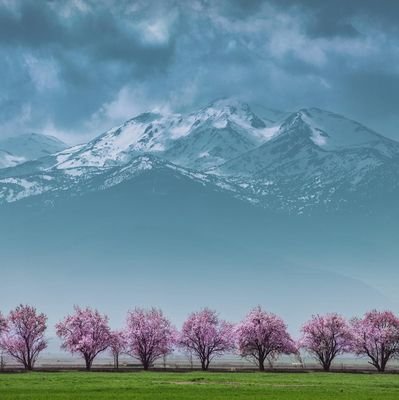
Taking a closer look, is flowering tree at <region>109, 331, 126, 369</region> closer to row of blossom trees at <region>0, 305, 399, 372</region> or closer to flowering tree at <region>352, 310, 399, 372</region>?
row of blossom trees at <region>0, 305, 399, 372</region>

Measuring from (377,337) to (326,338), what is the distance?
8.57m

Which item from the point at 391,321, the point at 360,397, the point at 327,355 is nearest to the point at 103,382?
the point at 360,397

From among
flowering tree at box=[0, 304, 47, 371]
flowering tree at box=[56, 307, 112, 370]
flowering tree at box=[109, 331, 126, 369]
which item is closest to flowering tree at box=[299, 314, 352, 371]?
flowering tree at box=[109, 331, 126, 369]

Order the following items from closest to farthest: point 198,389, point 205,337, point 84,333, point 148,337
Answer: point 198,389, point 84,333, point 148,337, point 205,337

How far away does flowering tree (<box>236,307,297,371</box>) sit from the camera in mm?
121000

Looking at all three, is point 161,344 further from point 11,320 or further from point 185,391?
point 185,391

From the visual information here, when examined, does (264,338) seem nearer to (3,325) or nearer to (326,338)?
(326,338)

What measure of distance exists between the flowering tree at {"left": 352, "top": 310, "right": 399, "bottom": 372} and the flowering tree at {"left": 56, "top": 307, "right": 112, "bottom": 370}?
142ft

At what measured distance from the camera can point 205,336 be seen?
4985 inches

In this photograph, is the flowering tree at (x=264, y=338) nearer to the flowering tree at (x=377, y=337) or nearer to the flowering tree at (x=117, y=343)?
the flowering tree at (x=377, y=337)

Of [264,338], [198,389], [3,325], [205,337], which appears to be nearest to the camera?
[198,389]

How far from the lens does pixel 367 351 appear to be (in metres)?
121

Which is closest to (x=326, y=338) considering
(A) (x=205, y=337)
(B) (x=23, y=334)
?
(A) (x=205, y=337)

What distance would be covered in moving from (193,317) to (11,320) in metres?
32.5
